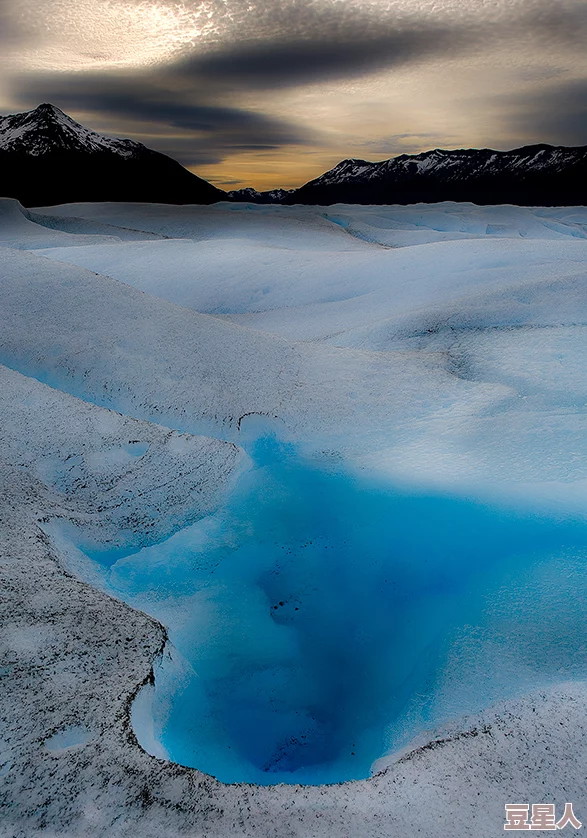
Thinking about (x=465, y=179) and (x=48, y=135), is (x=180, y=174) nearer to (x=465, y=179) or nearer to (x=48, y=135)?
(x=48, y=135)

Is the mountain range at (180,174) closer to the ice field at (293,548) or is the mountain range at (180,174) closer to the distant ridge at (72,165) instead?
the distant ridge at (72,165)

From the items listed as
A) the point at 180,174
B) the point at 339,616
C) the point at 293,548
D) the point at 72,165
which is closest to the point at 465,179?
the point at 180,174

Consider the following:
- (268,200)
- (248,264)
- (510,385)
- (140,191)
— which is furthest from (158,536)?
(268,200)

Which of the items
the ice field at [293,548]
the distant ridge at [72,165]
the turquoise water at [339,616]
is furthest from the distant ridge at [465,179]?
the turquoise water at [339,616]

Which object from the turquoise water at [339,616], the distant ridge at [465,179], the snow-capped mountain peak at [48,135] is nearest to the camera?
the turquoise water at [339,616]

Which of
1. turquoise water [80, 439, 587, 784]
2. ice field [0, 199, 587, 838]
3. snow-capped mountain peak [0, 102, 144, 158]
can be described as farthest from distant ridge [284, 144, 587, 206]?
turquoise water [80, 439, 587, 784]
